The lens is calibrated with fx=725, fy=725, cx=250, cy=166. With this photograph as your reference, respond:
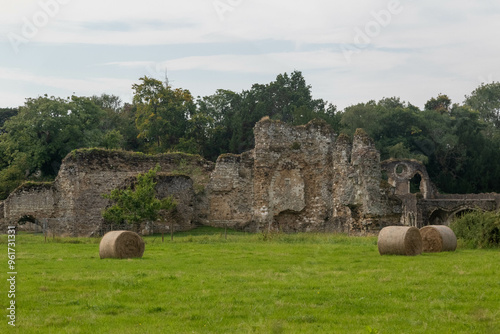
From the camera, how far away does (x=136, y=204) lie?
3155 centimetres

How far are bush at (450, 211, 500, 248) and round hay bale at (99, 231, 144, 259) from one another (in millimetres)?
10803

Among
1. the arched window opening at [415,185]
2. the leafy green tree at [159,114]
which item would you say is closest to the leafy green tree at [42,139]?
the leafy green tree at [159,114]

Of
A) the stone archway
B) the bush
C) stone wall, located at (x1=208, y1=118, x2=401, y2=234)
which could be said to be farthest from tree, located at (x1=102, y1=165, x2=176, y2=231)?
the stone archway

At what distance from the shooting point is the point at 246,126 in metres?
67.8

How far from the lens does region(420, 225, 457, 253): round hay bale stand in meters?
21.4

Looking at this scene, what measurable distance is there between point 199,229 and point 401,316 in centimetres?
2799

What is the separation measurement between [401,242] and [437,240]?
2.29 metres

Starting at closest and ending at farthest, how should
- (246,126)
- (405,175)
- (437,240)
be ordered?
1. (437,240)
2. (405,175)
3. (246,126)

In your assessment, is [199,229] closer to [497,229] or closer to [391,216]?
[391,216]

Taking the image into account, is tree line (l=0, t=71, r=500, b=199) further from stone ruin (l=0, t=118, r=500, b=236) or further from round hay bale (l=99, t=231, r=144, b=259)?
round hay bale (l=99, t=231, r=144, b=259)

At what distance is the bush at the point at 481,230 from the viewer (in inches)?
902

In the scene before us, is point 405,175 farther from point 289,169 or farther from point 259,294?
point 259,294

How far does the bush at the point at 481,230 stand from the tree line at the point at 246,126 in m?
34.0

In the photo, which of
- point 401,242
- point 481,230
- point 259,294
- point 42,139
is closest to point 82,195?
point 42,139
